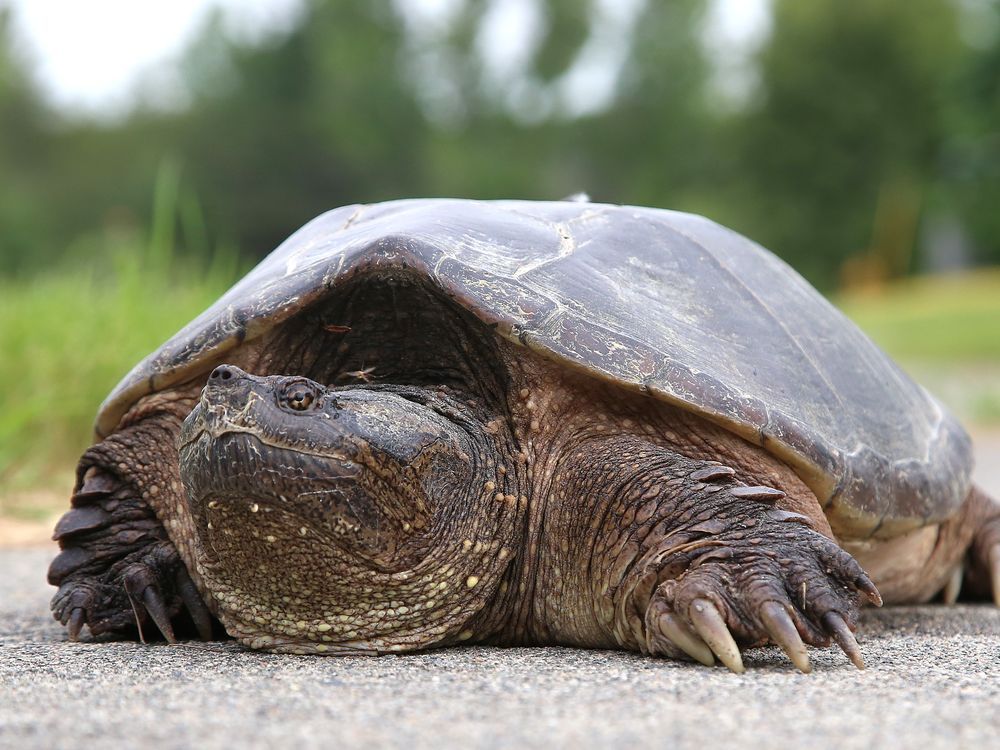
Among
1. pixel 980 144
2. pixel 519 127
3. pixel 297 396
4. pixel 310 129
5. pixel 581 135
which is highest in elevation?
pixel 310 129

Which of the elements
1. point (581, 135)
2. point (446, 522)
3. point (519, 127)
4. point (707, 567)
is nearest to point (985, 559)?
point (707, 567)

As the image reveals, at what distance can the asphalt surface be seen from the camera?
4.96 ft

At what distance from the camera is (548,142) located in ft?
139

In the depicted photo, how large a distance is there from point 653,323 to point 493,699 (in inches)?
40.7

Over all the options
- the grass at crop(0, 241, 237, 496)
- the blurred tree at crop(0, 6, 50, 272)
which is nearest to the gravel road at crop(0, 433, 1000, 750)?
the grass at crop(0, 241, 237, 496)

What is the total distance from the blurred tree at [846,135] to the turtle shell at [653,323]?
29.2 m

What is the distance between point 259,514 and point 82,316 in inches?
150

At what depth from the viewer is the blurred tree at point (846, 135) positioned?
3116 centimetres

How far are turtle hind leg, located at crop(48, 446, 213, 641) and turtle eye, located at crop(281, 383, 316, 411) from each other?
695 mm

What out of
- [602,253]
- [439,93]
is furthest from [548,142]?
[602,253]

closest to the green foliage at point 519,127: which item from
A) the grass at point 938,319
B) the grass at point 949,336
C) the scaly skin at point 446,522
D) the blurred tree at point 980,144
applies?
the blurred tree at point 980,144

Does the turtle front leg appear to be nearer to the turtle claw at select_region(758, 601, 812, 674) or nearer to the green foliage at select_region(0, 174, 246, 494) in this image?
the turtle claw at select_region(758, 601, 812, 674)

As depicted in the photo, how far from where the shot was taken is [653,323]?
2512mm

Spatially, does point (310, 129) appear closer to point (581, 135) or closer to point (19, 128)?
point (581, 135)
